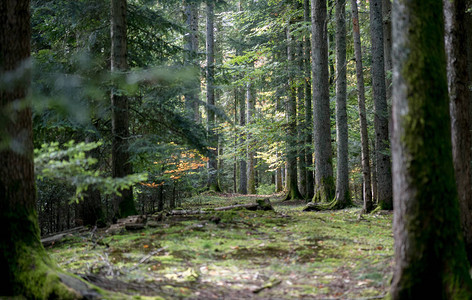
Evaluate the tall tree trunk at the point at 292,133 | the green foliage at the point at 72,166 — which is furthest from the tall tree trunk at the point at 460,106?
the tall tree trunk at the point at 292,133

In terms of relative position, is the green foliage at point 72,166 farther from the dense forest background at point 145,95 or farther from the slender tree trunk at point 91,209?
the slender tree trunk at point 91,209

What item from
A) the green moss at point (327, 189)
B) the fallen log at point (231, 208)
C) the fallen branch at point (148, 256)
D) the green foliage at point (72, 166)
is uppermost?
the green foliage at point (72, 166)

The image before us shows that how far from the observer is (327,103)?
13492 mm

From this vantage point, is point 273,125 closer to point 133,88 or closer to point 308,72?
point 308,72

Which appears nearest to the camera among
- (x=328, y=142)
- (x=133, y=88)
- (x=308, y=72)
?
(x=133, y=88)

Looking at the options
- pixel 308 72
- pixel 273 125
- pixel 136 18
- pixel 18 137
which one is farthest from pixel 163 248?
pixel 308 72

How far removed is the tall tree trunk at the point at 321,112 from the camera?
1321 cm

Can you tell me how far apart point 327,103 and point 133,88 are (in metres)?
8.01

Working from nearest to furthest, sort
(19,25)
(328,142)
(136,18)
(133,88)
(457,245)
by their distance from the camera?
(457,245)
(19,25)
(133,88)
(136,18)
(328,142)

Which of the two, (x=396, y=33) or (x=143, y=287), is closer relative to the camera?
(x=396, y=33)

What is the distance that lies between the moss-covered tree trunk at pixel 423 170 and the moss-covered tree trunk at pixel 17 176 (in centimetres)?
322

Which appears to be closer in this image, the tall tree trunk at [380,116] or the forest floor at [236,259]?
the forest floor at [236,259]

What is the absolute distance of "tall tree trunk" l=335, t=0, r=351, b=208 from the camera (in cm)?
1199

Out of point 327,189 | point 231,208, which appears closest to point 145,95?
point 231,208
